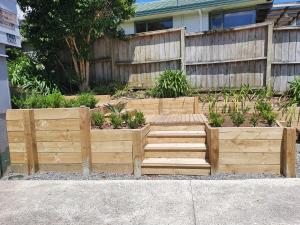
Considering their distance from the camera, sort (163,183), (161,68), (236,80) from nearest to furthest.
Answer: (163,183)
(236,80)
(161,68)

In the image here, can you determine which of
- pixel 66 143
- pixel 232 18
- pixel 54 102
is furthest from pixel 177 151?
pixel 232 18

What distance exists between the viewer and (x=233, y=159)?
13.6ft

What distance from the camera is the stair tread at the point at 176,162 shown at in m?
4.23

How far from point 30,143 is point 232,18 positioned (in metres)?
8.73

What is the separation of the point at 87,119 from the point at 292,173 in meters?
3.14

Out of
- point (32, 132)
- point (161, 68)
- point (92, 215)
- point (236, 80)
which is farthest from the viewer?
point (161, 68)

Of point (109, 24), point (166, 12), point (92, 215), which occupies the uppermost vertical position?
point (166, 12)

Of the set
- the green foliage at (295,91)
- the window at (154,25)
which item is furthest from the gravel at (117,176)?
the window at (154,25)

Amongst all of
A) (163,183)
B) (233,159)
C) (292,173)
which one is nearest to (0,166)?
(163,183)

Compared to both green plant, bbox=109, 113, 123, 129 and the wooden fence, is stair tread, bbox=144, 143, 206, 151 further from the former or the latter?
the wooden fence

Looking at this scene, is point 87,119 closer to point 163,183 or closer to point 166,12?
point 163,183

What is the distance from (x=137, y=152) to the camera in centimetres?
429

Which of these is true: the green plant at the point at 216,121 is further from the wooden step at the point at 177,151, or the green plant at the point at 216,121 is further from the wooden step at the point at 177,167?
the wooden step at the point at 177,167

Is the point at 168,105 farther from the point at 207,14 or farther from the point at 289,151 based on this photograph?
the point at 207,14
